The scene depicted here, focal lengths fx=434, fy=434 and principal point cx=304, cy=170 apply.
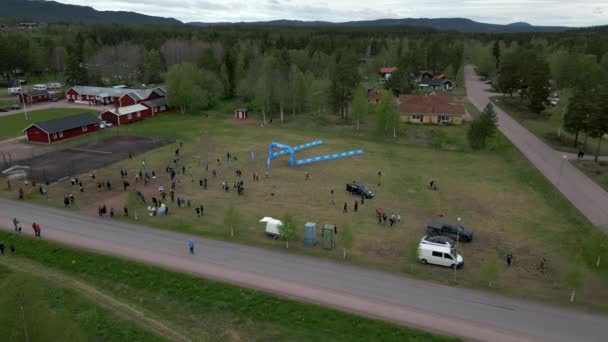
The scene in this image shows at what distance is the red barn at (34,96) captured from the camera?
7219 centimetres

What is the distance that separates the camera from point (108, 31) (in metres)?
138

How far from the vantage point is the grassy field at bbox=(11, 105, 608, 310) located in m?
22.6

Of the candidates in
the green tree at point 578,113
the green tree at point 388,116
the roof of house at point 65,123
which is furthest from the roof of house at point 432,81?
the roof of house at point 65,123

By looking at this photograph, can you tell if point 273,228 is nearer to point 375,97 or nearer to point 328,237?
point 328,237

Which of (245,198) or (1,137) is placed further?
(1,137)

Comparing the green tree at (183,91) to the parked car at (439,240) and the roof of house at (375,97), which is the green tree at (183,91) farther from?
the parked car at (439,240)

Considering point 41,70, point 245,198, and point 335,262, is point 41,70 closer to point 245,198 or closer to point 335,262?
point 245,198

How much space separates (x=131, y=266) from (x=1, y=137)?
4010 centimetres

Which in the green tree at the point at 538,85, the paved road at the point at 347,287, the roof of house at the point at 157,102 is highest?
the green tree at the point at 538,85

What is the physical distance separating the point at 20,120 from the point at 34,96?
1499 centimetres

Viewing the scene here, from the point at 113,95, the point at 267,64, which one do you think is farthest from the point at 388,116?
the point at 113,95

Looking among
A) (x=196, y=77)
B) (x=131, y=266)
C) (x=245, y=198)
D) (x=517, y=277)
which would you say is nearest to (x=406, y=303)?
(x=517, y=277)

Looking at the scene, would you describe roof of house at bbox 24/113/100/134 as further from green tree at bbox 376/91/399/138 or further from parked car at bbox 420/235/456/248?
parked car at bbox 420/235/456/248

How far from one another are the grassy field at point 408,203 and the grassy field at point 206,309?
4.99 metres
